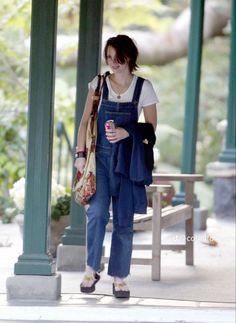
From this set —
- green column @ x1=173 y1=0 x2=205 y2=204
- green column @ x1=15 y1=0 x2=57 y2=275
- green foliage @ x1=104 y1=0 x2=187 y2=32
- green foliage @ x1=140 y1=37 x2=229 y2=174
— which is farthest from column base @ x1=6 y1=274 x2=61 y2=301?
green foliage @ x1=140 y1=37 x2=229 y2=174

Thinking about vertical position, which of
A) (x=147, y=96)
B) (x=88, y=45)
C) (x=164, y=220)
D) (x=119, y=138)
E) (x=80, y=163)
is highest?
(x=88, y=45)

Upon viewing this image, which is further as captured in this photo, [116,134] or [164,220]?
[164,220]

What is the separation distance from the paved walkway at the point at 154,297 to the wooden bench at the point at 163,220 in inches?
5.7

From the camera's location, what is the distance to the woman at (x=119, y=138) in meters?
6.99

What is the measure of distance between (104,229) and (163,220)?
1174 mm

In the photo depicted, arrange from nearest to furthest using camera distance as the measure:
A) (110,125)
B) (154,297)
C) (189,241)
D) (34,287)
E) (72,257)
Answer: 1. (110,125)
2. (34,287)
3. (154,297)
4. (72,257)
5. (189,241)

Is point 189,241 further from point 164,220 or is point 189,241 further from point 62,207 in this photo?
point 62,207

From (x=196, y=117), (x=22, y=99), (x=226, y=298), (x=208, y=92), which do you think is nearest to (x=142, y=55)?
(x=208, y=92)

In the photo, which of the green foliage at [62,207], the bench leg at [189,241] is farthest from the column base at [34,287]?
the green foliage at [62,207]

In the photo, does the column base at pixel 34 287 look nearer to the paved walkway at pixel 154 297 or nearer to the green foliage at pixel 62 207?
the paved walkway at pixel 154 297

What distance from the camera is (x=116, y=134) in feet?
22.7

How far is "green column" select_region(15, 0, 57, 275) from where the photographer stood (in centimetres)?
714

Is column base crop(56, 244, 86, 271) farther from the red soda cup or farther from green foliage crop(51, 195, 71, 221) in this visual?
the red soda cup

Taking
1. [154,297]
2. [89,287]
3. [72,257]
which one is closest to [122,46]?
[89,287]
